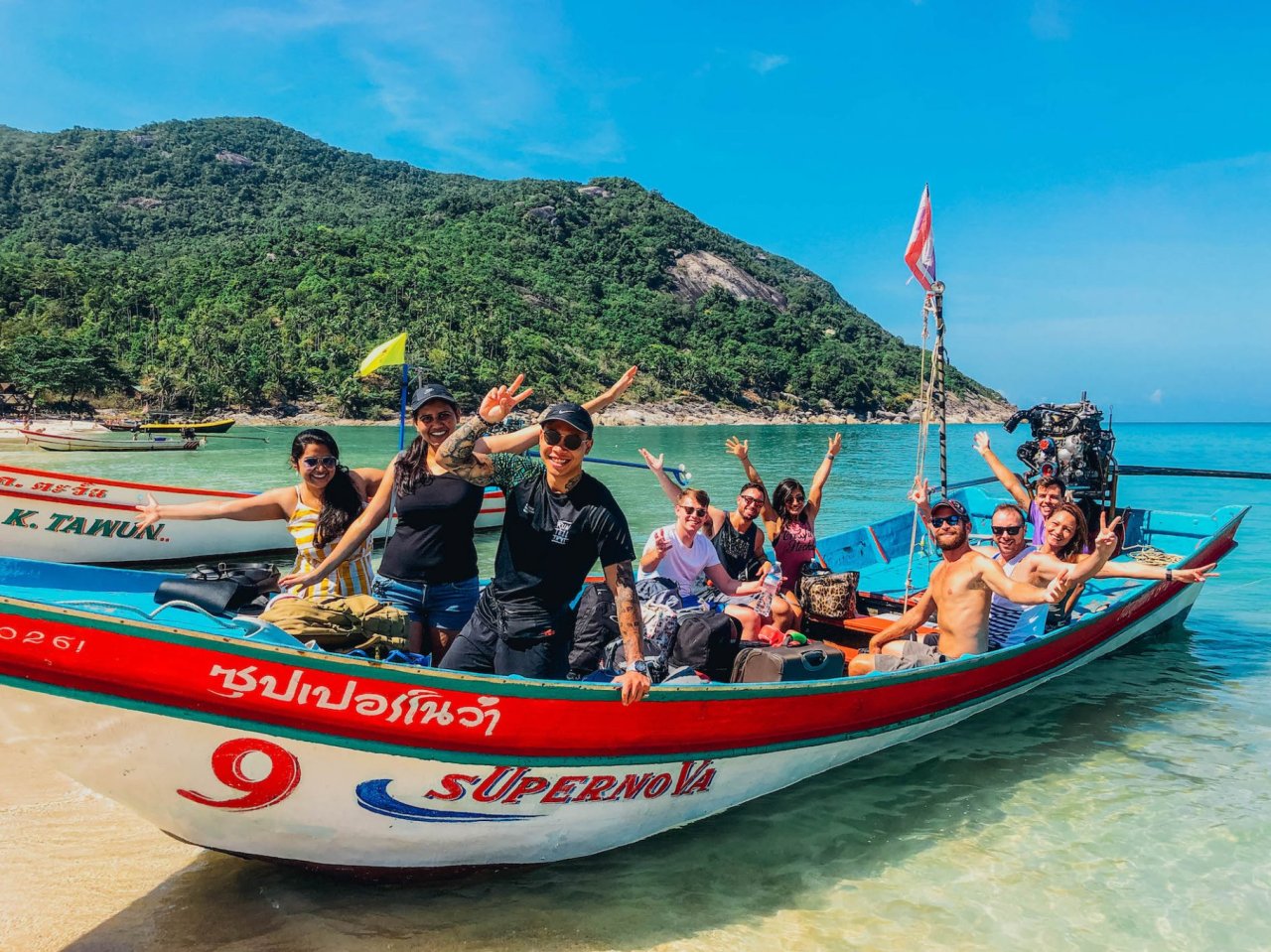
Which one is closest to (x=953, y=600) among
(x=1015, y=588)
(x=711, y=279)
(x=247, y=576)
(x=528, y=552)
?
(x=1015, y=588)

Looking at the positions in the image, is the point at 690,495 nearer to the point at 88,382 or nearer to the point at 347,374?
the point at 88,382

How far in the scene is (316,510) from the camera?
4.57 m

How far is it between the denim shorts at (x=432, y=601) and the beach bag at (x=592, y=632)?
700 mm

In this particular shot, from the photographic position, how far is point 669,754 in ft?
13.8

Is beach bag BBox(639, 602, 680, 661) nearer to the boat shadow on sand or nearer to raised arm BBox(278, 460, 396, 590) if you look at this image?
the boat shadow on sand

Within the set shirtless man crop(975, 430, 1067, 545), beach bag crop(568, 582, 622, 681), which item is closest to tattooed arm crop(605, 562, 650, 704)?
beach bag crop(568, 582, 622, 681)

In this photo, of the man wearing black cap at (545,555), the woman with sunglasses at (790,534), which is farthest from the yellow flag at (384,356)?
the woman with sunglasses at (790,534)

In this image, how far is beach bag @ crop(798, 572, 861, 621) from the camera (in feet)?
23.2

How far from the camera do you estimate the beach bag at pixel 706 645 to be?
5.09 m

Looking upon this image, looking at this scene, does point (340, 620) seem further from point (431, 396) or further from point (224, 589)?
point (431, 396)

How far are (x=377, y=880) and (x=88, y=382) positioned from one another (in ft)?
202

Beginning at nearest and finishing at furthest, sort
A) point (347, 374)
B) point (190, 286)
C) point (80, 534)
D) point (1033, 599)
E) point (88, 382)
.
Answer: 1. point (1033, 599)
2. point (80, 534)
3. point (88, 382)
4. point (347, 374)
5. point (190, 286)

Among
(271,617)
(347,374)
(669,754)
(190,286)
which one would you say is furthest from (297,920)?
(190,286)

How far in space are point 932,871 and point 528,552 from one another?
320cm
